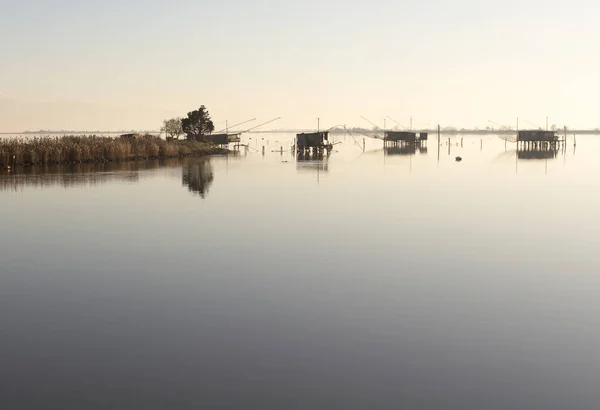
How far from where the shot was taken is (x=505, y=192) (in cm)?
5025

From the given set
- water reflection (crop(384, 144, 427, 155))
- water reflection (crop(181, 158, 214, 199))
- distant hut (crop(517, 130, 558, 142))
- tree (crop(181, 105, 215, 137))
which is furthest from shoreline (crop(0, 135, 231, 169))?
distant hut (crop(517, 130, 558, 142))

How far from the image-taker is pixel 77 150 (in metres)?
77.0

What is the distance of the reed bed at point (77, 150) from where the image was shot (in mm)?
70688

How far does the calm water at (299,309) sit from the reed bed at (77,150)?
3599cm

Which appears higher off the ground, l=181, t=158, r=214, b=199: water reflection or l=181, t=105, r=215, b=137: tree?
l=181, t=105, r=215, b=137: tree

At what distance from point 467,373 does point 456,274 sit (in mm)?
8651

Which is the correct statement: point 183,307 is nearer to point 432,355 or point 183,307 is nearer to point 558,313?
point 432,355

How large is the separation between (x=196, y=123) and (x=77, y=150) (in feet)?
207

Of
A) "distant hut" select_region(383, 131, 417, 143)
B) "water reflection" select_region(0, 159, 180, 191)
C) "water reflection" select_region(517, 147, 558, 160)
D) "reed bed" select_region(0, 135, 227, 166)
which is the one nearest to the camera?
"water reflection" select_region(0, 159, 180, 191)

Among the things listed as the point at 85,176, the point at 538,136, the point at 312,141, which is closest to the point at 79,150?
the point at 85,176

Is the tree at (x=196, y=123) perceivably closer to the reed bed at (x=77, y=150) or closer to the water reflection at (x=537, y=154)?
the reed bed at (x=77, y=150)

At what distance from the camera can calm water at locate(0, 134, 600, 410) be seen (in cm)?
1220

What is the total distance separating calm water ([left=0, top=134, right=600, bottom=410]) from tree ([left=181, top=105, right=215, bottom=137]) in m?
102

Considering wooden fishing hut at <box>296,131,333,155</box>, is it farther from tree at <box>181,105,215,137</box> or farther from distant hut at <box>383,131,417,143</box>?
distant hut at <box>383,131,417,143</box>
